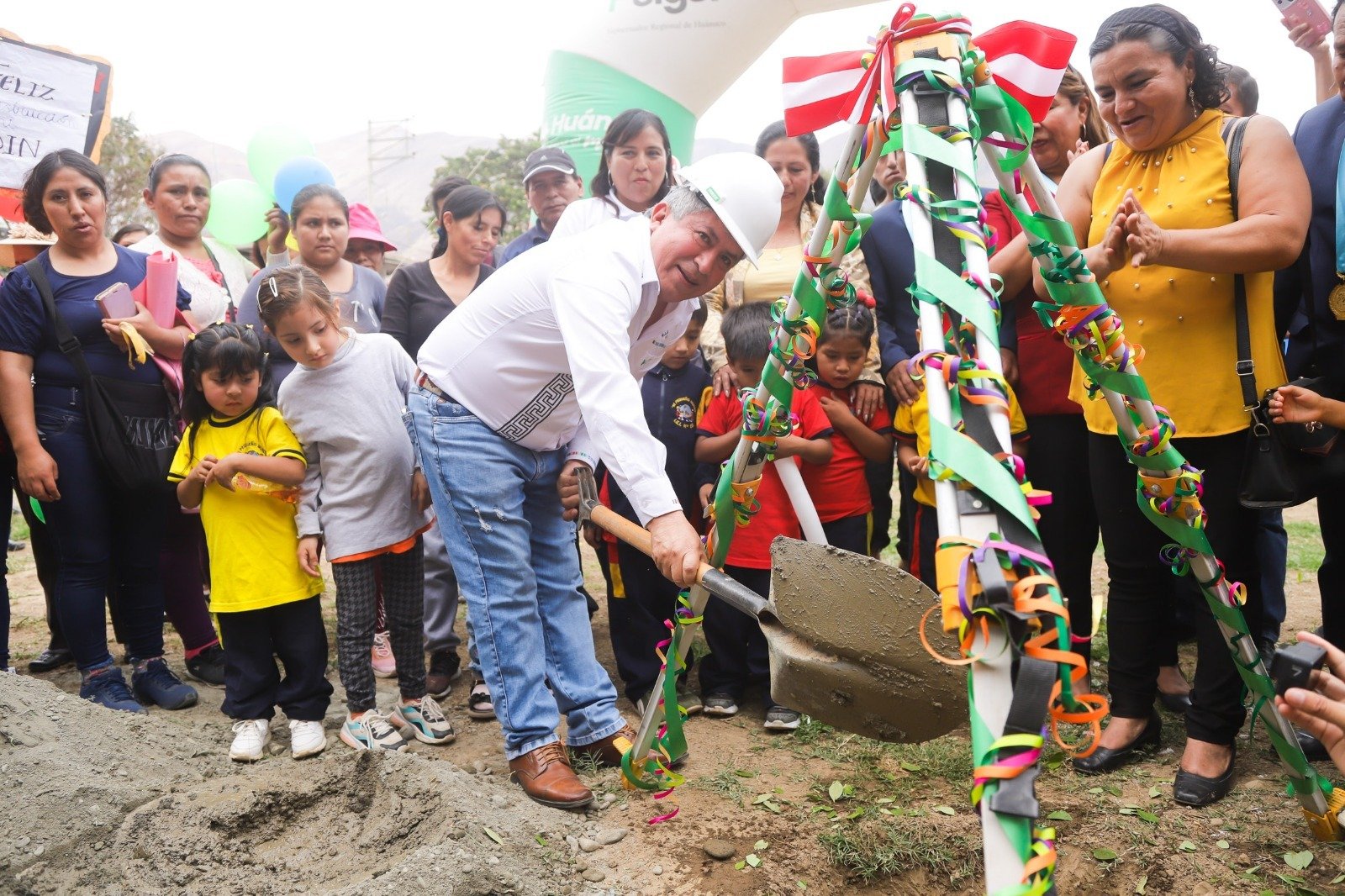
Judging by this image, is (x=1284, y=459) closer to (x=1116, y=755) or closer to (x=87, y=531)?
(x=1116, y=755)

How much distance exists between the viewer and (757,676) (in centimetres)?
360

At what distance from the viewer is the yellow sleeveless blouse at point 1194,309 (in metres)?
2.47

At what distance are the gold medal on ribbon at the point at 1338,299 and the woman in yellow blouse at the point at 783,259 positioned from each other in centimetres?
141

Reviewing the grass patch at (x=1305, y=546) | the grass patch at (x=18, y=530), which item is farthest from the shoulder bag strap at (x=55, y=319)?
the grass patch at (x=1305, y=546)

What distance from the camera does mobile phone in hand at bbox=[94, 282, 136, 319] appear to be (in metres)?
3.48

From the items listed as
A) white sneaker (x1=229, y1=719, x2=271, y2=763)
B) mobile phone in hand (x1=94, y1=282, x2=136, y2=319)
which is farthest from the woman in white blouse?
white sneaker (x1=229, y1=719, x2=271, y2=763)

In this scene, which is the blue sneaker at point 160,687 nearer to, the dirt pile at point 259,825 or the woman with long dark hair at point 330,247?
the dirt pile at point 259,825

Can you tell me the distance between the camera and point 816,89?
2037mm

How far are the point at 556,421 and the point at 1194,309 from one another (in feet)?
5.59

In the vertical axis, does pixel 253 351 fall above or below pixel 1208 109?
below

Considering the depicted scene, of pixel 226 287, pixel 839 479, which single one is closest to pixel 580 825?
pixel 839 479

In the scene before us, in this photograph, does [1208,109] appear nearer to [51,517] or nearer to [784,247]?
[784,247]

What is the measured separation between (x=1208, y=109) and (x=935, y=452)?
6.01ft

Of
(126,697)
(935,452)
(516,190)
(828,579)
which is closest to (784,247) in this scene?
(828,579)
